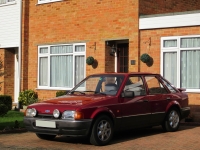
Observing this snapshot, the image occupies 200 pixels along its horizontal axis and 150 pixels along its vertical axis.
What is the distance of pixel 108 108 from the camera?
30.5 feet

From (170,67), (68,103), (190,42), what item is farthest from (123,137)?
(190,42)

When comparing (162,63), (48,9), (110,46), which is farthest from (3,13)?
(162,63)

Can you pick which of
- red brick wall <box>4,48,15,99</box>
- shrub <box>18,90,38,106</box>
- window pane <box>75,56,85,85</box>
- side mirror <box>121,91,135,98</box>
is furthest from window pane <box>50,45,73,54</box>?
side mirror <box>121,91,135,98</box>

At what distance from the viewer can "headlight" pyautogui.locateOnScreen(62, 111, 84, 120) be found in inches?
348

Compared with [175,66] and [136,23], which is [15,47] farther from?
[175,66]

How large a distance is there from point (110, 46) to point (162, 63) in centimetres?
253

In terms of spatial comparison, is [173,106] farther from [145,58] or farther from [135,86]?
[145,58]

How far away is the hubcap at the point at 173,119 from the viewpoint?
11000mm

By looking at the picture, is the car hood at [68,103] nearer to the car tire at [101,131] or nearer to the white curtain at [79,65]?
the car tire at [101,131]

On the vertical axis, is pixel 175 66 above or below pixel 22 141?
above

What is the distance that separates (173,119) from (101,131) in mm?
2673

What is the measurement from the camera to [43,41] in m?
18.4

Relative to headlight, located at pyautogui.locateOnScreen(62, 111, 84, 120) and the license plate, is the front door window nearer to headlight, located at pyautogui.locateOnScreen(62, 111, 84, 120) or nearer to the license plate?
the license plate

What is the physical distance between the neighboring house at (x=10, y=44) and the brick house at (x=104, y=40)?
352mm
